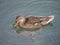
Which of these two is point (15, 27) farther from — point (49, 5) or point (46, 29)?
point (49, 5)

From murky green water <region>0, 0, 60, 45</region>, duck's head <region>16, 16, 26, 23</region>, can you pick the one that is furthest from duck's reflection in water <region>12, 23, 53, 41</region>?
duck's head <region>16, 16, 26, 23</region>

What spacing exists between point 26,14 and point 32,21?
0.26 metres

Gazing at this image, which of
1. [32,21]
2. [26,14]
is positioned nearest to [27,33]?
[32,21]

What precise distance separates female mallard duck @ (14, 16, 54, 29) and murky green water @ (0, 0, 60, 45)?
0.10m

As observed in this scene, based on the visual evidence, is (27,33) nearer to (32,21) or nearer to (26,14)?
(32,21)

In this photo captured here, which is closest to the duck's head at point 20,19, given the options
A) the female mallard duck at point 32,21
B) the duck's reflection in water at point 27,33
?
the female mallard duck at point 32,21

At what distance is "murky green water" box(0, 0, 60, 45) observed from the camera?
324 cm

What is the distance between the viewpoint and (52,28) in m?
3.42

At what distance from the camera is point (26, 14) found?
3.74 meters

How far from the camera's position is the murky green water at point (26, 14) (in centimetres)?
324

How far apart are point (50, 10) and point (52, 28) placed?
0.48 m

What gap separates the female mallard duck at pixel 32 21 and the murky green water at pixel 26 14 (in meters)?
0.10

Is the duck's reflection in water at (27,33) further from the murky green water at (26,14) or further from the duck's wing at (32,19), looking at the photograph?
the duck's wing at (32,19)

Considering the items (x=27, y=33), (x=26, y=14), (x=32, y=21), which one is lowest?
(x=27, y=33)
